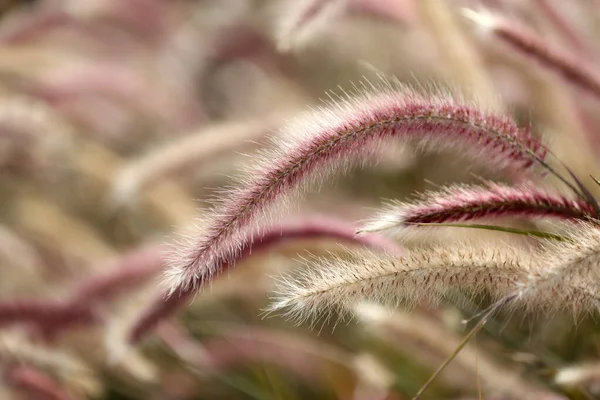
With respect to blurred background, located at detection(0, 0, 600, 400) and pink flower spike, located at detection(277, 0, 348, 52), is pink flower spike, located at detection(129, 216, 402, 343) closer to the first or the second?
blurred background, located at detection(0, 0, 600, 400)

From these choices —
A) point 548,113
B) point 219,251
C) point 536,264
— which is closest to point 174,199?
point 548,113

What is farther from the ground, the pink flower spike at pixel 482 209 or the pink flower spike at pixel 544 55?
the pink flower spike at pixel 544 55

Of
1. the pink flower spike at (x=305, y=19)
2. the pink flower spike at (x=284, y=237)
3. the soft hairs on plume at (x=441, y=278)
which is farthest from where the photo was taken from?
the pink flower spike at (x=305, y=19)

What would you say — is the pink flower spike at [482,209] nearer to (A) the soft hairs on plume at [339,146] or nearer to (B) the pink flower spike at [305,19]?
(A) the soft hairs on plume at [339,146]

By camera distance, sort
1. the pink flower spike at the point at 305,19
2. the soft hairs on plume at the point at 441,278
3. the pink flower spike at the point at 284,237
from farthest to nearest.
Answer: the pink flower spike at the point at 305,19 → the pink flower spike at the point at 284,237 → the soft hairs on plume at the point at 441,278

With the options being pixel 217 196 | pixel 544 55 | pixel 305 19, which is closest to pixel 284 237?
pixel 217 196

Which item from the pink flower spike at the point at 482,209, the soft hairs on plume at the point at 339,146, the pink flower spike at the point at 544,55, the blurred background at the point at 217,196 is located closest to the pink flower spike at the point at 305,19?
the blurred background at the point at 217,196

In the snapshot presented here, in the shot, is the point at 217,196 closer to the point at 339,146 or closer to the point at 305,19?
the point at 339,146
